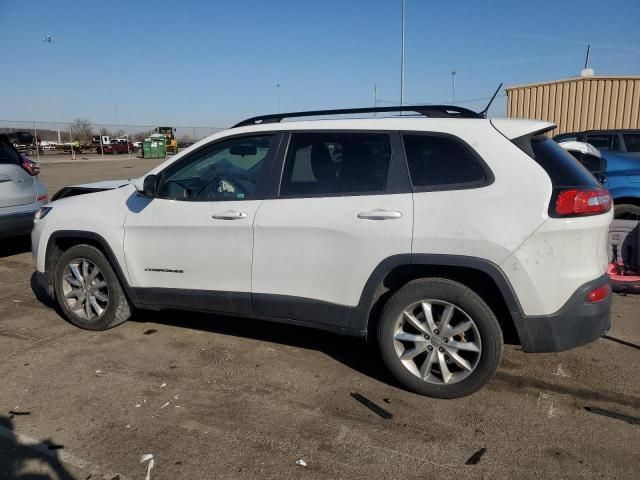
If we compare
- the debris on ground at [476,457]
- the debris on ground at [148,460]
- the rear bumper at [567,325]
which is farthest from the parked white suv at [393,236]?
the debris on ground at [148,460]

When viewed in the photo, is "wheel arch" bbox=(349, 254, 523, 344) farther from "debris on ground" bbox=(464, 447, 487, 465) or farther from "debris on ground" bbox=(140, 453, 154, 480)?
"debris on ground" bbox=(140, 453, 154, 480)

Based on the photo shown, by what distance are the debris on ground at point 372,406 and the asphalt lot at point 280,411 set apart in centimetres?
4

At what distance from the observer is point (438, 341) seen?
3.29 meters

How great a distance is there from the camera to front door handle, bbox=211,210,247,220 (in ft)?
12.2

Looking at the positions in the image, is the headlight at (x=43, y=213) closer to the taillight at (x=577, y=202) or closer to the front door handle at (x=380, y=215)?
the front door handle at (x=380, y=215)

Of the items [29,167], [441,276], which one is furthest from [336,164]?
[29,167]

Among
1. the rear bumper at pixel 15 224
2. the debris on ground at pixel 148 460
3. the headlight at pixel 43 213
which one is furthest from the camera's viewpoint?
the rear bumper at pixel 15 224

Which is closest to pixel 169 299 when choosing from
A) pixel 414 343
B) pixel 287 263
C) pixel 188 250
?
pixel 188 250

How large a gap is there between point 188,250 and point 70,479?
1.78 metres

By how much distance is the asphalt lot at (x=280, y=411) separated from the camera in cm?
270

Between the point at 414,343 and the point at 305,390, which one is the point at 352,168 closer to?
the point at 414,343

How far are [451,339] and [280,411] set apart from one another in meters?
1.15

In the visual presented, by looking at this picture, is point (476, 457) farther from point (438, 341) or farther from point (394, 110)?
point (394, 110)

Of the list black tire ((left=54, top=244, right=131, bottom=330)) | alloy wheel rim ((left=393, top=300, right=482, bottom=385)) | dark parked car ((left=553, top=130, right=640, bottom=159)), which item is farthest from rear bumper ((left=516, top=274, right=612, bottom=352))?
dark parked car ((left=553, top=130, right=640, bottom=159))
